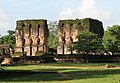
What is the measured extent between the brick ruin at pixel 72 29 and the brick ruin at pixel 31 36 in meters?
3.56

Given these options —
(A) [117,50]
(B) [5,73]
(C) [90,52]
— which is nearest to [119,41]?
(A) [117,50]

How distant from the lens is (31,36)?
8606cm

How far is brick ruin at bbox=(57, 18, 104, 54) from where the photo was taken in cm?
7987

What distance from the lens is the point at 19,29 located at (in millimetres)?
86500

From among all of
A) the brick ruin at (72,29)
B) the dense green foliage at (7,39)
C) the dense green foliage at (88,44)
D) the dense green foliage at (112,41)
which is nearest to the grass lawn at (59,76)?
the dense green foliage at (88,44)

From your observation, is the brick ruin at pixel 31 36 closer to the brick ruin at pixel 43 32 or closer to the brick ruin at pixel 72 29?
the brick ruin at pixel 43 32

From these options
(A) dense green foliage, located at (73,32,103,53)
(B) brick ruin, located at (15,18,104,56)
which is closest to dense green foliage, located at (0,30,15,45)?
(B) brick ruin, located at (15,18,104,56)

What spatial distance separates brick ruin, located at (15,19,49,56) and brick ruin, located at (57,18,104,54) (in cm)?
356

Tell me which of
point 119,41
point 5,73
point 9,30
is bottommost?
point 5,73

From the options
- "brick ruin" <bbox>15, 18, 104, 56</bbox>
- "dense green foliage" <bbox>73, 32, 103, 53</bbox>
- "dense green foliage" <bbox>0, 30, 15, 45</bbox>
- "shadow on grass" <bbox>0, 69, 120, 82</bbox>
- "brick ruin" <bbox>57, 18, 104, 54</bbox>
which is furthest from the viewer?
"dense green foliage" <bbox>0, 30, 15, 45</bbox>

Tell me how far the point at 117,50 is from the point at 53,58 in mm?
12403

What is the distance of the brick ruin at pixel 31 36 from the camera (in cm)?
8450

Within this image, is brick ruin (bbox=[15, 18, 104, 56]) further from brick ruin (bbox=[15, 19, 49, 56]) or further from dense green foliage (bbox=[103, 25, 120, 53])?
dense green foliage (bbox=[103, 25, 120, 53])

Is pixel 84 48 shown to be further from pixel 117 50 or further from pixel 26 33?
pixel 26 33
